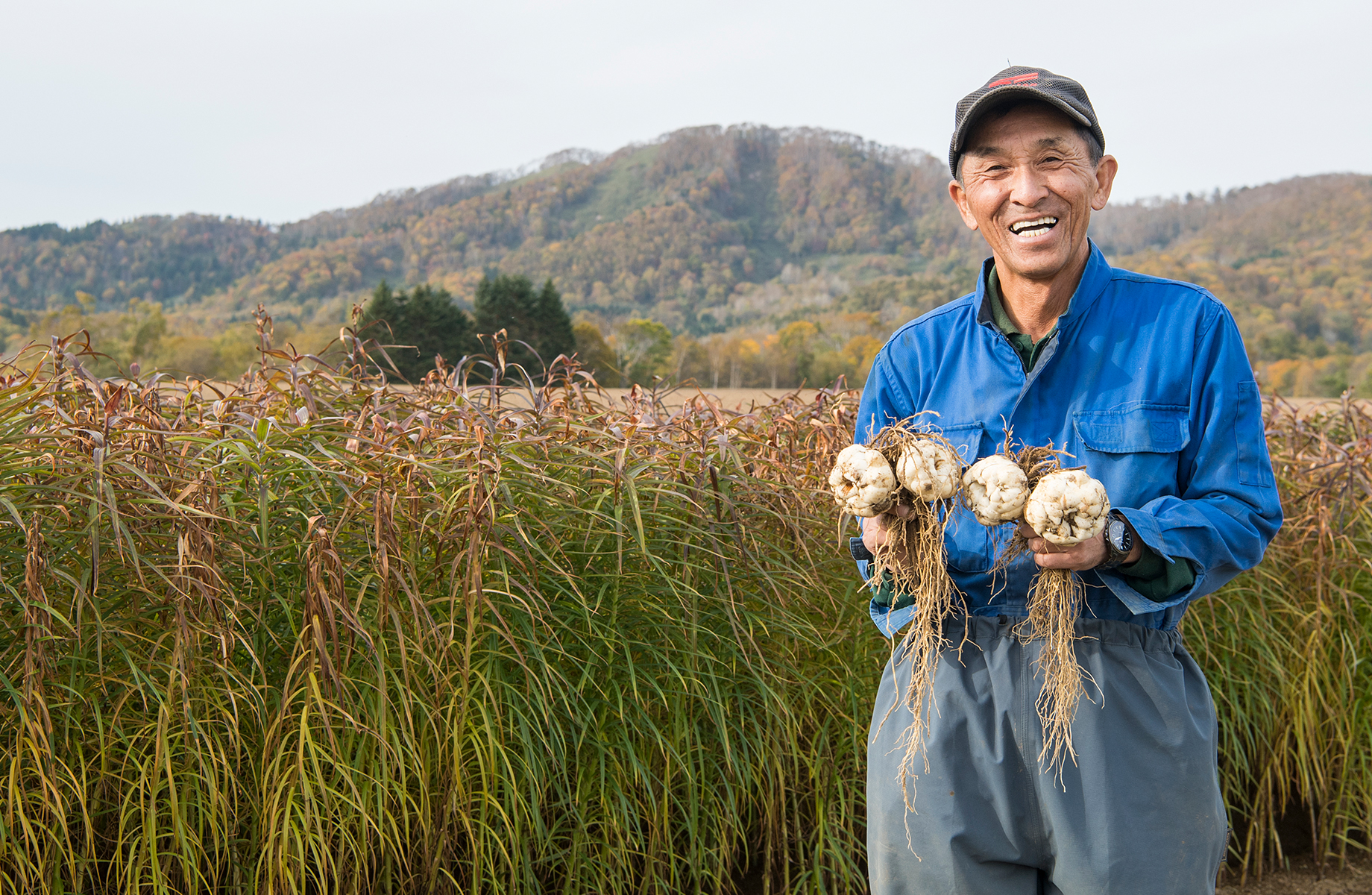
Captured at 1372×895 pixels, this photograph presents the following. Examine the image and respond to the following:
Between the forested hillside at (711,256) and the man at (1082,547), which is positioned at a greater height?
the forested hillside at (711,256)

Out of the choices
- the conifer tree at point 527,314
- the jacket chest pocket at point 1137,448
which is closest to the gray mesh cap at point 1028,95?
the jacket chest pocket at point 1137,448

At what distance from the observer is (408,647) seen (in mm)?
2166

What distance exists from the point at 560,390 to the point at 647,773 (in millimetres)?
1317

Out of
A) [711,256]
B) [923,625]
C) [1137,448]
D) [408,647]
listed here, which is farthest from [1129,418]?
[711,256]

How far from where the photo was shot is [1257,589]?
10.8 ft

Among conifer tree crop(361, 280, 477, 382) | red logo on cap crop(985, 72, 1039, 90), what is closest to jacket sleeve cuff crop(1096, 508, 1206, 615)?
red logo on cap crop(985, 72, 1039, 90)

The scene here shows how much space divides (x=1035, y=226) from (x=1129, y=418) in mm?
355

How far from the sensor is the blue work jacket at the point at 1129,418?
1.37 m

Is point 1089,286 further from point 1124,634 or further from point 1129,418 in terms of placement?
point 1124,634

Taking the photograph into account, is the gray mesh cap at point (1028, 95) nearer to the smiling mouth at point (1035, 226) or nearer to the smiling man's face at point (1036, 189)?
the smiling man's face at point (1036, 189)

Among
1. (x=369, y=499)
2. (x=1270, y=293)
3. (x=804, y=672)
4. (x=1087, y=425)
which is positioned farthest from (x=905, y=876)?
(x=1270, y=293)

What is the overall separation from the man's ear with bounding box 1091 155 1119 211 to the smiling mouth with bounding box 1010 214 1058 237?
0.16 metres

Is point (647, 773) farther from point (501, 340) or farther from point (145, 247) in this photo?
point (145, 247)

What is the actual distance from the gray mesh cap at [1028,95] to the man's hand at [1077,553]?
2.24 ft
